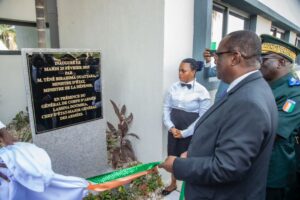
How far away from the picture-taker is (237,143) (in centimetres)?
115

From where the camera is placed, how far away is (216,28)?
4961mm

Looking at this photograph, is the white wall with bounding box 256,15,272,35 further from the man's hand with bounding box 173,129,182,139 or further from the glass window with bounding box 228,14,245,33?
the man's hand with bounding box 173,129,182,139

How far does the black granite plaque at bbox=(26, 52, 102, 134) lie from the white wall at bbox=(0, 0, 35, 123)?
3061 millimetres

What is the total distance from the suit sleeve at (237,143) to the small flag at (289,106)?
2.75ft

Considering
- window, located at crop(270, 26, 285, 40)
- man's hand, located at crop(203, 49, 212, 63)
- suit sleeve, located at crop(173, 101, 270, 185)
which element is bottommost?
suit sleeve, located at crop(173, 101, 270, 185)

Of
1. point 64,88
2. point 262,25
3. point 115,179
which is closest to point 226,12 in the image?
point 262,25

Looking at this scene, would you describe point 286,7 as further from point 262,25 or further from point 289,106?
point 289,106

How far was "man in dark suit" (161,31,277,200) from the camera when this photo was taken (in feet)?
3.83

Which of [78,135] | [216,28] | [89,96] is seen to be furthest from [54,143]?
[216,28]

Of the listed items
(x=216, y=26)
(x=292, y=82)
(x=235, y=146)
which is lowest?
(x=235, y=146)

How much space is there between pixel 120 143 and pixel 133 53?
54.1 inches

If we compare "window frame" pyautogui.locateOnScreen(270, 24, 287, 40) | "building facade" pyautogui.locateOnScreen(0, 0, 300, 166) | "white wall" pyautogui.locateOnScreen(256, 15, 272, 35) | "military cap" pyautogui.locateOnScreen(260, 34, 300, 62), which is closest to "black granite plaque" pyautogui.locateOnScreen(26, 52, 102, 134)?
"building facade" pyautogui.locateOnScreen(0, 0, 300, 166)

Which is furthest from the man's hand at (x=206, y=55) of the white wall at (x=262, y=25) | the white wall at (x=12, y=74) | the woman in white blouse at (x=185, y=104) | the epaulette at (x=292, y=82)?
the white wall at (x=12, y=74)

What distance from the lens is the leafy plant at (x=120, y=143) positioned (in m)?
3.52
